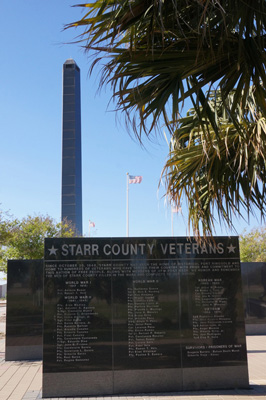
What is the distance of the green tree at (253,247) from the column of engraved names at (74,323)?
22.2m

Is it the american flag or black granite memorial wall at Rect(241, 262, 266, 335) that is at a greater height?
the american flag

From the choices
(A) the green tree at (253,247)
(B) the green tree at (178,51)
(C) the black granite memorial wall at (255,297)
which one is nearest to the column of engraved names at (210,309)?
(B) the green tree at (178,51)

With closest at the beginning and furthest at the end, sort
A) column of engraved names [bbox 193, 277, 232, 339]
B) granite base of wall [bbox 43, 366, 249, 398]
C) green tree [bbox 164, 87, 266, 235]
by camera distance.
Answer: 1. green tree [bbox 164, 87, 266, 235]
2. granite base of wall [bbox 43, 366, 249, 398]
3. column of engraved names [bbox 193, 277, 232, 339]

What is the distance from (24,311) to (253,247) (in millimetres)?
20719

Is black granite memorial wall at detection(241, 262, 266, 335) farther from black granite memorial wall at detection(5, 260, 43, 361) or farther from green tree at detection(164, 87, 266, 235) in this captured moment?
green tree at detection(164, 87, 266, 235)

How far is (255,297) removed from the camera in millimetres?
15734

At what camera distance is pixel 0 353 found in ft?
40.6

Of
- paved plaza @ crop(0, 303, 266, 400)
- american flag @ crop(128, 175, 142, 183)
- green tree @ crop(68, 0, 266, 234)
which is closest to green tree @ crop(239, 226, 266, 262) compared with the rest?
american flag @ crop(128, 175, 142, 183)

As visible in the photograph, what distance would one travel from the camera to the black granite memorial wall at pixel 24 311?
439 inches

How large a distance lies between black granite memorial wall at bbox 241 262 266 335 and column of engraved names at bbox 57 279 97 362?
9.41m

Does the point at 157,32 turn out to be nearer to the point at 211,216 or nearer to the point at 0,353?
the point at 211,216

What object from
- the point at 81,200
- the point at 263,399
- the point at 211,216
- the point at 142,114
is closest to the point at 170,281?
the point at 211,216

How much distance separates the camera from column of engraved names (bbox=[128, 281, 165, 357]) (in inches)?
294

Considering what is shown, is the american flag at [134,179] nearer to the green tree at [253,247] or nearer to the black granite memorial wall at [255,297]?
the green tree at [253,247]
